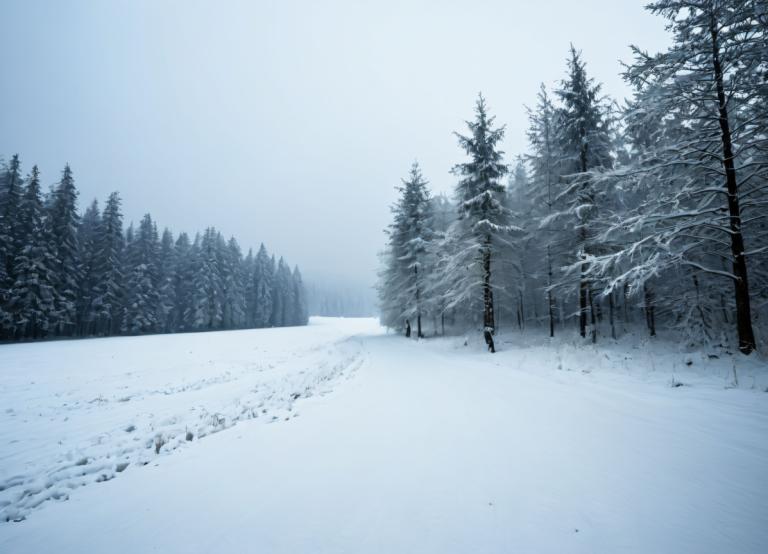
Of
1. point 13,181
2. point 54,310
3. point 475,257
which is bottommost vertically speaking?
point 54,310

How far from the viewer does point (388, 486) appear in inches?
145

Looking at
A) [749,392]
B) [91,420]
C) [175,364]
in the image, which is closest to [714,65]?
[749,392]

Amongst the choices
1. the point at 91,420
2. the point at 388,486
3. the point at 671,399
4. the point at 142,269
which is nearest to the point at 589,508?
the point at 388,486

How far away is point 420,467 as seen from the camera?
163 inches

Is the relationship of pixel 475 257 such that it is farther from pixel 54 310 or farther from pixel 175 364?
pixel 54 310

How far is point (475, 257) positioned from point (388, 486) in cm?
1447

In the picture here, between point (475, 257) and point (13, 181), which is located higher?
point (13, 181)

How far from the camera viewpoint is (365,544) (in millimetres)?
2729

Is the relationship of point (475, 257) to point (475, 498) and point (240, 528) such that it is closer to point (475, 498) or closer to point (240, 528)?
point (475, 498)

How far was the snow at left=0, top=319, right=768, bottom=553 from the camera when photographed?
287 centimetres

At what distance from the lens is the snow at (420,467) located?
2867 mm

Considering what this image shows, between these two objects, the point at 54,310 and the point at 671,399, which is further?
the point at 54,310

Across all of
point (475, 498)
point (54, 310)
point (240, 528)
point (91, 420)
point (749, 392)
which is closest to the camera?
point (240, 528)

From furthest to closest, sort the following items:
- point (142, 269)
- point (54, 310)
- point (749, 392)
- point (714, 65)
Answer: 1. point (142, 269)
2. point (54, 310)
3. point (714, 65)
4. point (749, 392)
